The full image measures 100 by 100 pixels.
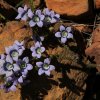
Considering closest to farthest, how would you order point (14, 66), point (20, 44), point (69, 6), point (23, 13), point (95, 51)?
point (14, 66), point (20, 44), point (23, 13), point (95, 51), point (69, 6)

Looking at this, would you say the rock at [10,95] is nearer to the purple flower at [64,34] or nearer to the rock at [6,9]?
the purple flower at [64,34]

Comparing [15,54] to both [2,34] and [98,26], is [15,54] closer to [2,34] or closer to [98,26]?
[2,34]

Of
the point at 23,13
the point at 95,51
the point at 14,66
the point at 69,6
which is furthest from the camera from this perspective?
the point at 69,6

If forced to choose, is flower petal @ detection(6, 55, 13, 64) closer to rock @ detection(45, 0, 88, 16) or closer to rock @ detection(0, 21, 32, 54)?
rock @ detection(0, 21, 32, 54)

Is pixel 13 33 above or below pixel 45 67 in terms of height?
above

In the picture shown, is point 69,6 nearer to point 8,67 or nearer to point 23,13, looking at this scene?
point 23,13

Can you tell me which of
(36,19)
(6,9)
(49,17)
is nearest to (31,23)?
(36,19)

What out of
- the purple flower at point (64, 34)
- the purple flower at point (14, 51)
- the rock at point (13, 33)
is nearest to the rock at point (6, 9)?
the rock at point (13, 33)
